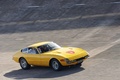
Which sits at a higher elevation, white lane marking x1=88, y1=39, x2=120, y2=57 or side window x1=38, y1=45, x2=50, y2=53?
side window x1=38, y1=45, x2=50, y2=53

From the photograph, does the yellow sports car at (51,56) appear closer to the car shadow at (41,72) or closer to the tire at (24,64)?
the tire at (24,64)

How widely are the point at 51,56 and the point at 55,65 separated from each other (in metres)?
0.49

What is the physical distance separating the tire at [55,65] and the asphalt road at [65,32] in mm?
228

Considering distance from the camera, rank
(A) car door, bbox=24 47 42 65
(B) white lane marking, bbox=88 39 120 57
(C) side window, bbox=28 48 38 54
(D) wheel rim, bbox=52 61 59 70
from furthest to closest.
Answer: (B) white lane marking, bbox=88 39 120 57
(C) side window, bbox=28 48 38 54
(A) car door, bbox=24 47 42 65
(D) wheel rim, bbox=52 61 59 70

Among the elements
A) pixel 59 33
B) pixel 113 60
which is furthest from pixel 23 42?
pixel 113 60

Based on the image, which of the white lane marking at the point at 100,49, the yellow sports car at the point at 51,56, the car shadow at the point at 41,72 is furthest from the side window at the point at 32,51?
the white lane marking at the point at 100,49

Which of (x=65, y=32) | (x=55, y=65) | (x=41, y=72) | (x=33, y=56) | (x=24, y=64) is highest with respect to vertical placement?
(x=65, y=32)

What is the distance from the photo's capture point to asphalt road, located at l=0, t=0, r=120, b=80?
56.2 ft

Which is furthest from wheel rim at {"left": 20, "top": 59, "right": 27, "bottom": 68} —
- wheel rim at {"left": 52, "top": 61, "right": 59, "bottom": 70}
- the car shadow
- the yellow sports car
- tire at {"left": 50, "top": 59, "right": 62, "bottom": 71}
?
wheel rim at {"left": 52, "top": 61, "right": 59, "bottom": 70}

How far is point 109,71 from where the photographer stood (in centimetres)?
1597

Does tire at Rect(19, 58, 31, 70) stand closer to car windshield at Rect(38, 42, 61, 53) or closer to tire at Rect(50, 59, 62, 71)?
car windshield at Rect(38, 42, 61, 53)

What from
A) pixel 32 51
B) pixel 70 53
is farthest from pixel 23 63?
pixel 70 53

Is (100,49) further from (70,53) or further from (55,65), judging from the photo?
(55,65)

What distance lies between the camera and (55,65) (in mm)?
17500
